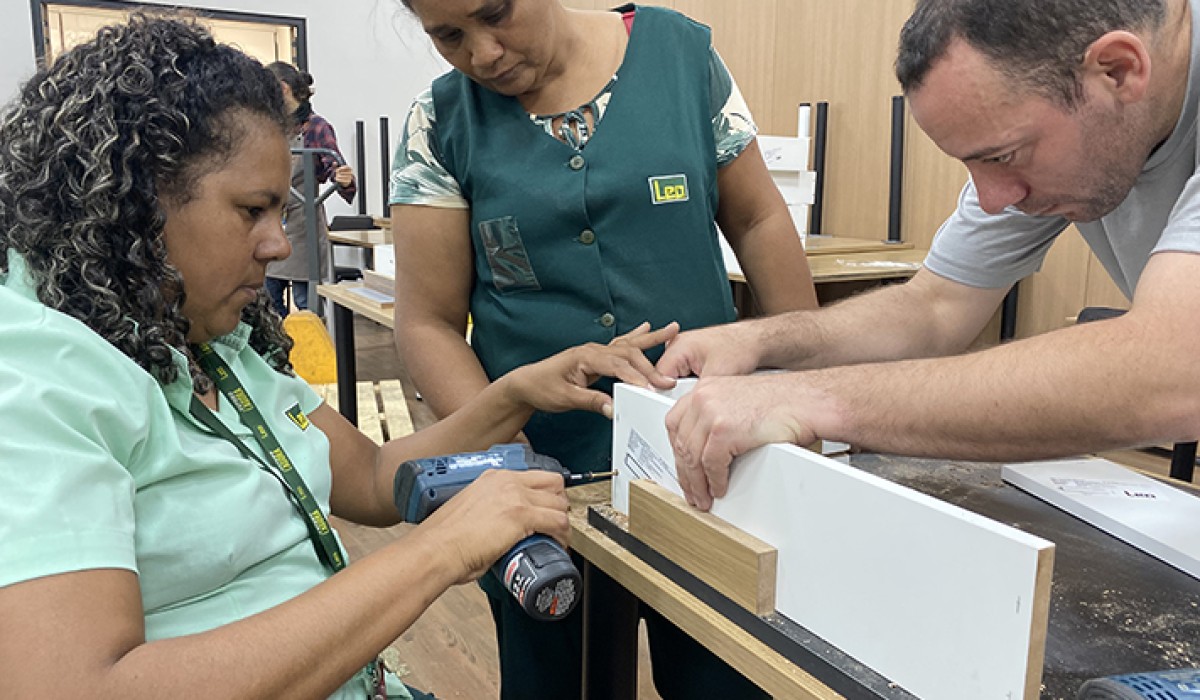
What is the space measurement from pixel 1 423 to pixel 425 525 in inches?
17.2

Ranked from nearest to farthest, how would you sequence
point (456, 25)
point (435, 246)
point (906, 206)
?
point (456, 25) → point (435, 246) → point (906, 206)

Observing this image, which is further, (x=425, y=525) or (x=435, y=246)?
(x=435, y=246)

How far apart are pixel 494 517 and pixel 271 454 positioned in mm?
286

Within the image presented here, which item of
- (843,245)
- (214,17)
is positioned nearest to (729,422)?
Result: (843,245)

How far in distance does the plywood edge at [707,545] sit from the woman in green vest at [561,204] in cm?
33

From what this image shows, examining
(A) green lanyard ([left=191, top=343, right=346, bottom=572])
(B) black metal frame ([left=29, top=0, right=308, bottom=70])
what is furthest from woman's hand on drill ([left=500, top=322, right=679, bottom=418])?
(B) black metal frame ([left=29, top=0, right=308, bottom=70])

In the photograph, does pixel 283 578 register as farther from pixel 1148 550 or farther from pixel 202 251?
pixel 1148 550

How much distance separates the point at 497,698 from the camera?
213 cm

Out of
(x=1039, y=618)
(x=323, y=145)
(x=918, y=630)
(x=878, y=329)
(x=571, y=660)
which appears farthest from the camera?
(x=323, y=145)

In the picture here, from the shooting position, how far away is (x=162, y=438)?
34.9 inches

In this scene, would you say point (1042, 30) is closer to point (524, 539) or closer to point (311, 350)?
point (524, 539)

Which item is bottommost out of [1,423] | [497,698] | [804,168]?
[497,698]

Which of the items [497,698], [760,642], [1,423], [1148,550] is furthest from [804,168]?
[1,423]

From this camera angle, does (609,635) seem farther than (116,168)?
Yes
